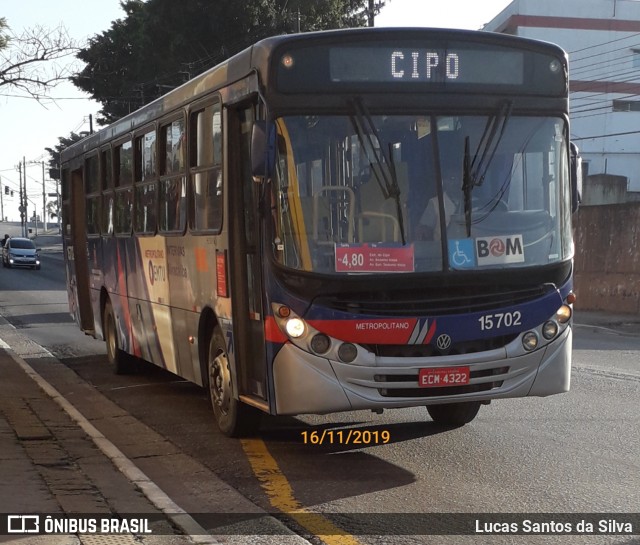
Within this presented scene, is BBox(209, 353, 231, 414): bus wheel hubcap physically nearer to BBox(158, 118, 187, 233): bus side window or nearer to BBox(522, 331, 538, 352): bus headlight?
BBox(158, 118, 187, 233): bus side window

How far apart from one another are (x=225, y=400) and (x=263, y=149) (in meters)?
2.65

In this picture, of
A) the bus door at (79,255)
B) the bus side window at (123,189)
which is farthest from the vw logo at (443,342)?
the bus door at (79,255)

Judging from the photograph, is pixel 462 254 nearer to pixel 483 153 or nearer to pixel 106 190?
pixel 483 153

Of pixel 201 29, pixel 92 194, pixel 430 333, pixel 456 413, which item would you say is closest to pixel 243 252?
pixel 430 333

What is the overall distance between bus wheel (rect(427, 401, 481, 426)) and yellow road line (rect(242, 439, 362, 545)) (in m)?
1.70

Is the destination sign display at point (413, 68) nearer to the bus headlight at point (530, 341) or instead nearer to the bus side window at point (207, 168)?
the bus side window at point (207, 168)

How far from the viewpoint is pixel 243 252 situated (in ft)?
28.6

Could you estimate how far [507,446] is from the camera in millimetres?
8609

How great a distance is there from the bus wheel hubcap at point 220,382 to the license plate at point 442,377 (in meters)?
2.07

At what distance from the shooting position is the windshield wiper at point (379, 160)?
7.84 m

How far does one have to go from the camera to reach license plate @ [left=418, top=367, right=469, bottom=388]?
306 inches

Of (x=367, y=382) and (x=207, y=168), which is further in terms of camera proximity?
(x=207, y=168)
